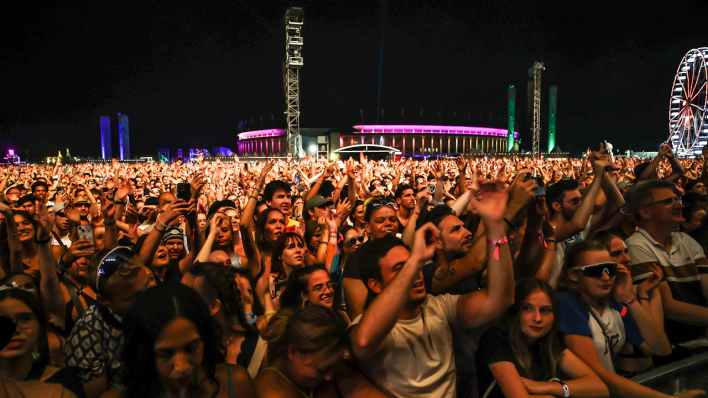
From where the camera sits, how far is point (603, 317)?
2684mm

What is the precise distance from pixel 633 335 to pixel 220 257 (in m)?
3.04

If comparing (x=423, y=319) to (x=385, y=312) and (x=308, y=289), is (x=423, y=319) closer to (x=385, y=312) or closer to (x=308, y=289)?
(x=385, y=312)

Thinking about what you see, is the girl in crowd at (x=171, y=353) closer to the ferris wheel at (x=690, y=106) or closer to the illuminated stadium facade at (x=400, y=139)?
the ferris wheel at (x=690, y=106)

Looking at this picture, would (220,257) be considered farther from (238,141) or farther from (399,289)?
(238,141)

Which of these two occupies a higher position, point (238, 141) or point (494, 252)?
point (238, 141)

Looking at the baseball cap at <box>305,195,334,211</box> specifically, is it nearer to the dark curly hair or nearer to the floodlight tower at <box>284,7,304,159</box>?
the dark curly hair

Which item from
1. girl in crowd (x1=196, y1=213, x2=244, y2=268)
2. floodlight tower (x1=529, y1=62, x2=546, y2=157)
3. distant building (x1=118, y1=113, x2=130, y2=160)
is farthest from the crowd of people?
distant building (x1=118, y1=113, x2=130, y2=160)

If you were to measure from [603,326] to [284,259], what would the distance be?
2.42m

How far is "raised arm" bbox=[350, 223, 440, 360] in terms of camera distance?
1.87m

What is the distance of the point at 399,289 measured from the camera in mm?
1868

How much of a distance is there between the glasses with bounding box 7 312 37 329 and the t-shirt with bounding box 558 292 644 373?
2729 millimetres

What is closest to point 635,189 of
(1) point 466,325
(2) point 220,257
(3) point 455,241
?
(3) point 455,241

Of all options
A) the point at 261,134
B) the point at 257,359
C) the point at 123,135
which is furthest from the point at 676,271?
the point at 261,134

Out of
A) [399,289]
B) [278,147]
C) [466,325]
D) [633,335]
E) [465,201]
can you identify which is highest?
[278,147]
